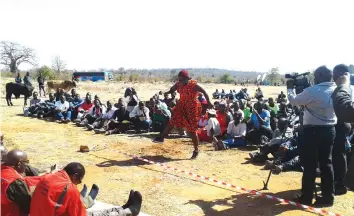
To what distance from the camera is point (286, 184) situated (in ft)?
19.9

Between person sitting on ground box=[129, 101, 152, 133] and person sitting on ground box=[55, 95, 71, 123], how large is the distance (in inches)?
122

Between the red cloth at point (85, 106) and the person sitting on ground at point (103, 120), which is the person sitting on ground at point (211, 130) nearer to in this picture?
the person sitting on ground at point (103, 120)

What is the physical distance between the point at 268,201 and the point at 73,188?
10.2ft

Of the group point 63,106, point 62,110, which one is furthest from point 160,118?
point 63,106

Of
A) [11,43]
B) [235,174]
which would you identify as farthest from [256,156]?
[11,43]

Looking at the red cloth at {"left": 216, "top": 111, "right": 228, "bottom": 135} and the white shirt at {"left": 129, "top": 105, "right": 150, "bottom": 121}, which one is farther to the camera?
Result: the white shirt at {"left": 129, "top": 105, "right": 150, "bottom": 121}

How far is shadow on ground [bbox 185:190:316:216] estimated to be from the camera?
4.91 metres

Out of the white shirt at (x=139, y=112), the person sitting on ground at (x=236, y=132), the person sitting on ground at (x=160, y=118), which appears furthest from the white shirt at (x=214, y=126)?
the white shirt at (x=139, y=112)

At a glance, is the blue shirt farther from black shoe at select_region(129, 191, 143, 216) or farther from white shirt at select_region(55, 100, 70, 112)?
white shirt at select_region(55, 100, 70, 112)

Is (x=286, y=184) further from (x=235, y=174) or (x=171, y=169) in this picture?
(x=171, y=169)

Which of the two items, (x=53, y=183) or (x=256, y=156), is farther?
(x=256, y=156)

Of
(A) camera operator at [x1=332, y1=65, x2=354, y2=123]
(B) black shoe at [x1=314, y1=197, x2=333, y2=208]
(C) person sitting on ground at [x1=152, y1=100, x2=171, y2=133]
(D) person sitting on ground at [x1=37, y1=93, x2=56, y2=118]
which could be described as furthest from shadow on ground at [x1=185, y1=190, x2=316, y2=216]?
(D) person sitting on ground at [x1=37, y1=93, x2=56, y2=118]

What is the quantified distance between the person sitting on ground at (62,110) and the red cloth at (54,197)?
10.3 metres

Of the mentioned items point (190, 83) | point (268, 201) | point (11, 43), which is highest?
point (11, 43)
